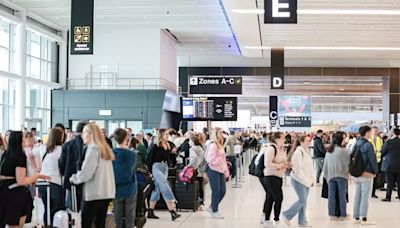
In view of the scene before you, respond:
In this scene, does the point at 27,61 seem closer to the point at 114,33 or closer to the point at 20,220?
the point at 114,33

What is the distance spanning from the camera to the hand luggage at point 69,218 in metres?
6.74

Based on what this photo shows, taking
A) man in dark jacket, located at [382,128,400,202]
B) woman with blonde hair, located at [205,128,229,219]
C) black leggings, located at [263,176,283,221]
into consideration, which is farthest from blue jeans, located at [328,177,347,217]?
man in dark jacket, located at [382,128,400,202]

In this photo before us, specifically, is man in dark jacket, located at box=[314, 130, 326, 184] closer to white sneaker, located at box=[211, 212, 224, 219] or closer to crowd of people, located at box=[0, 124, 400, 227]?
crowd of people, located at box=[0, 124, 400, 227]

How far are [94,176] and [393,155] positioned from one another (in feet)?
30.3

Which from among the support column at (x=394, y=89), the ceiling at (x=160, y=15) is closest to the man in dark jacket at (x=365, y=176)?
the ceiling at (x=160, y=15)

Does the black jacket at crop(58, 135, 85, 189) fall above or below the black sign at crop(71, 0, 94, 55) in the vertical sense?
below

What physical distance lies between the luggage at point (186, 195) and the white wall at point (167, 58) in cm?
1855

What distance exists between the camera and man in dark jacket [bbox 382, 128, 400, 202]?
43.9 ft

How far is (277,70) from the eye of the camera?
72.8ft

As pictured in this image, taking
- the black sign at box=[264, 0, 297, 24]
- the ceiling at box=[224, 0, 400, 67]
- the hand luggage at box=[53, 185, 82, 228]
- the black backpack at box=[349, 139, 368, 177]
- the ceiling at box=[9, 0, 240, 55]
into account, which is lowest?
the hand luggage at box=[53, 185, 82, 228]

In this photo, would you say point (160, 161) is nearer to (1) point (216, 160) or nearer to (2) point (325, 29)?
(1) point (216, 160)

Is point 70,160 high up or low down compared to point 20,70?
down

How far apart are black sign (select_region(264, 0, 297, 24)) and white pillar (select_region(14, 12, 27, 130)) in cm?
1750

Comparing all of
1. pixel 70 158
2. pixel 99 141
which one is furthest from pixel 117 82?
pixel 99 141
